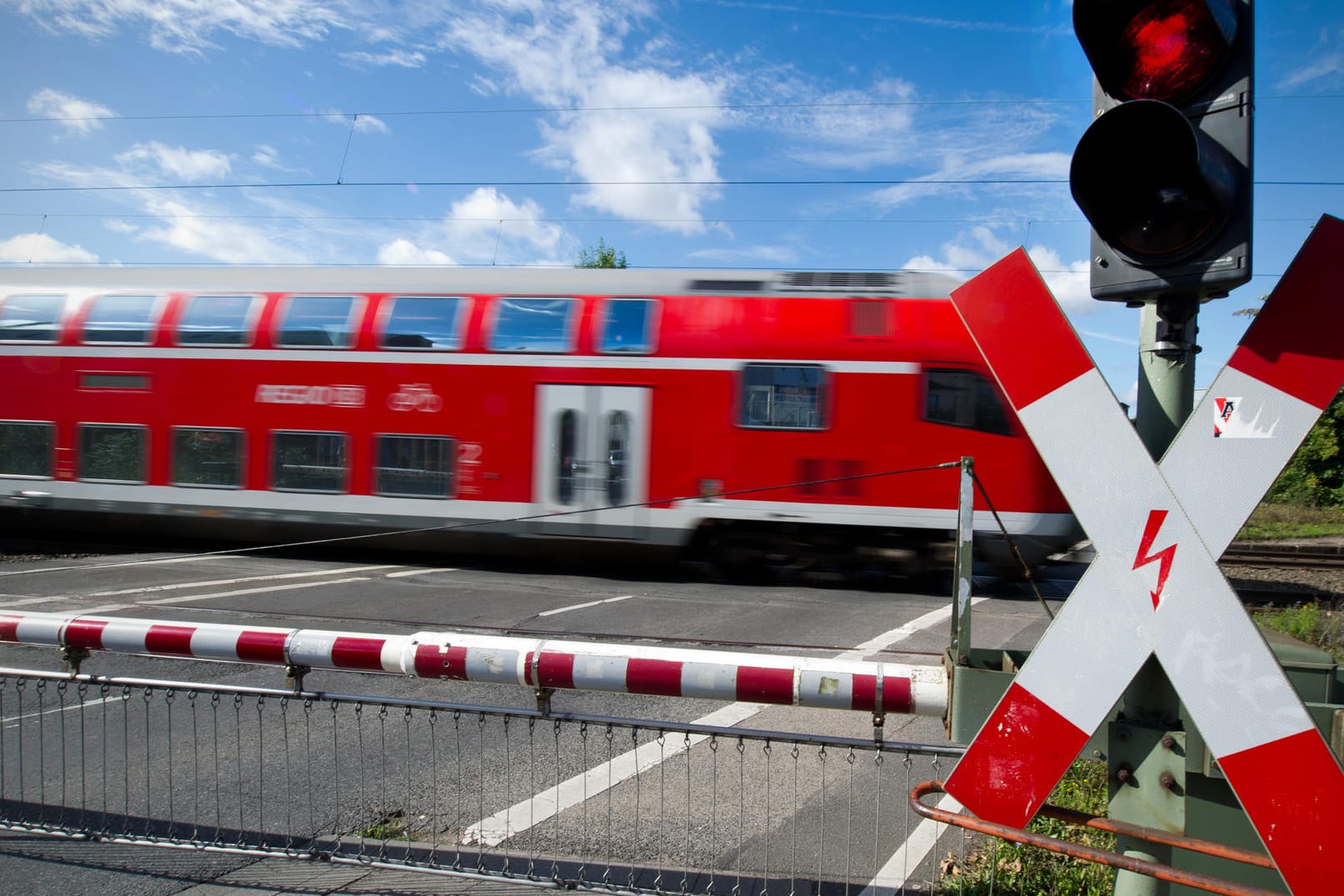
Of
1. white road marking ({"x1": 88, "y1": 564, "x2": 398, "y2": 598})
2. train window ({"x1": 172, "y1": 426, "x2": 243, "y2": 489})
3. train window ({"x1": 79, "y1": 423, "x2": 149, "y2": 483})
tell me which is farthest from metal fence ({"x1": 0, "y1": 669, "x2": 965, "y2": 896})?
train window ({"x1": 79, "y1": 423, "x2": 149, "y2": 483})

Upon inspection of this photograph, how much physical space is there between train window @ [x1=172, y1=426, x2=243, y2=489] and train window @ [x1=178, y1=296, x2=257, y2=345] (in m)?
1.24

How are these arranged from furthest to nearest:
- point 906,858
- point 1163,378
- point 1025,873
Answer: point 906,858
point 1025,873
point 1163,378

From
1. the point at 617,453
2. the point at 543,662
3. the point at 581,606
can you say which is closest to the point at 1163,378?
the point at 543,662

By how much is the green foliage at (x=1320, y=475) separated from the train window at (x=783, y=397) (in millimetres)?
20659

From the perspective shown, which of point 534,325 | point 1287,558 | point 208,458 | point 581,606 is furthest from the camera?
point 1287,558

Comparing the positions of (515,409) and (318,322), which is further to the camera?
(318,322)

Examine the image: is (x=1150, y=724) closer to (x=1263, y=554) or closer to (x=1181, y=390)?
(x=1181, y=390)

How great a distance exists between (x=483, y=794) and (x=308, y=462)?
29.9 ft

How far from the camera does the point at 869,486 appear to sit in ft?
34.0

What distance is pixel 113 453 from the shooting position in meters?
12.7

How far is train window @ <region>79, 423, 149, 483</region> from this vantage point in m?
12.6

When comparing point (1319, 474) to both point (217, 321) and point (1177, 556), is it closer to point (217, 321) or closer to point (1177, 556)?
point (217, 321)

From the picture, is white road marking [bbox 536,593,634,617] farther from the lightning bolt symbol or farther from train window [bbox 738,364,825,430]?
the lightning bolt symbol

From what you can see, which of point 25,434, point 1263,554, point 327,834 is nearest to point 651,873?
point 327,834
